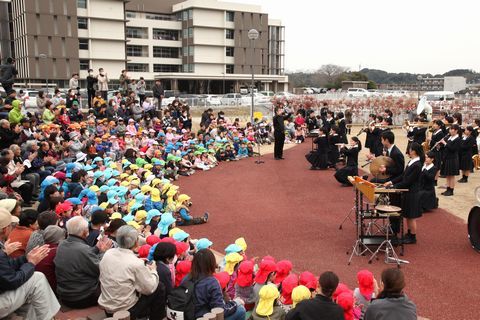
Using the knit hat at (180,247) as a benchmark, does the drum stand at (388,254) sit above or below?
below

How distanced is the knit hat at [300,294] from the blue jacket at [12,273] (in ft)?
8.71

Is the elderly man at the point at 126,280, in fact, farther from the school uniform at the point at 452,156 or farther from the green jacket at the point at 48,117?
the green jacket at the point at 48,117

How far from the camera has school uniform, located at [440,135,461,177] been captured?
40.4ft

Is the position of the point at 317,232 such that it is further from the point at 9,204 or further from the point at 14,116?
the point at 14,116

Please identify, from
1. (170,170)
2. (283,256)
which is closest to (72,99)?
(170,170)

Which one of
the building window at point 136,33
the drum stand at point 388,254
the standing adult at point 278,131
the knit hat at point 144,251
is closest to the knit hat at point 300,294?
the knit hat at point 144,251

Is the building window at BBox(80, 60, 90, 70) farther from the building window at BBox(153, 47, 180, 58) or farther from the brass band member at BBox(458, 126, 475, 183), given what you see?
the brass band member at BBox(458, 126, 475, 183)

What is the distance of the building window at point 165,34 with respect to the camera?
67.3 meters

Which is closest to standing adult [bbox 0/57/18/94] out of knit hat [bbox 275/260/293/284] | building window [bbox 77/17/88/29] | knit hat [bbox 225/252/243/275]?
knit hat [bbox 225/252/243/275]

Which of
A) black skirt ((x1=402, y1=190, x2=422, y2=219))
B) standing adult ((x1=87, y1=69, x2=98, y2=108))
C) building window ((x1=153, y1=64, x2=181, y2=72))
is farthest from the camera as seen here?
building window ((x1=153, y1=64, x2=181, y2=72))

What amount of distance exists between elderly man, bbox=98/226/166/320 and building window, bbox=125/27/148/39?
2528 inches

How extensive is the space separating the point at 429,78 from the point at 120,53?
6776 centimetres

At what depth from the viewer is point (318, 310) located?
426 centimetres

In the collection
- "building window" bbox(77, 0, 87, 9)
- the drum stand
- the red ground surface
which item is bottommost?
the red ground surface
